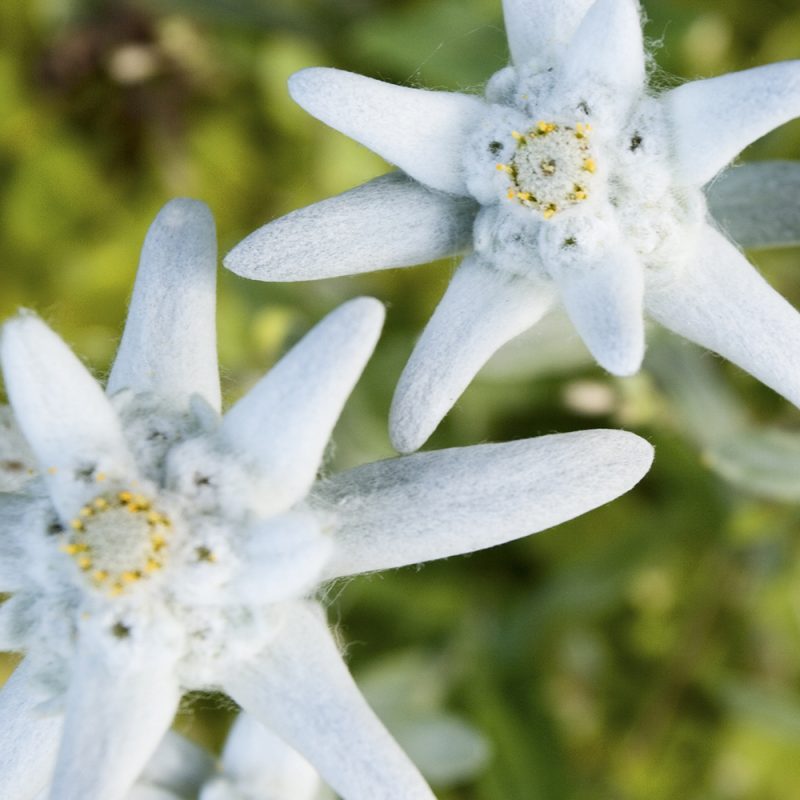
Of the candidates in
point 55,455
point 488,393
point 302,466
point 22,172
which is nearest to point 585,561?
point 488,393

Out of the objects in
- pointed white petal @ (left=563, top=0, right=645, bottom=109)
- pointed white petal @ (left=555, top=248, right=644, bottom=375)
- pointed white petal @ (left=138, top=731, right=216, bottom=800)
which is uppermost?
pointed white petal @ (left=563, top=0, right=645, bottom=109)

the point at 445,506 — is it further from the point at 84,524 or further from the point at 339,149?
the point at 339,149

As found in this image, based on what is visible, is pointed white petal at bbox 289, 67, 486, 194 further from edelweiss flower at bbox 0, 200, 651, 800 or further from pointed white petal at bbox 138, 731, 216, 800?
pointed white petal at bbox 138, 731, 216, 800

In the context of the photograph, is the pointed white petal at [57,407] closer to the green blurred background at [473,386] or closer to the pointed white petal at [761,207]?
the green blurred background at [473,386]

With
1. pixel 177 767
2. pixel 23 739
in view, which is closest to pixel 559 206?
pixel 23 739

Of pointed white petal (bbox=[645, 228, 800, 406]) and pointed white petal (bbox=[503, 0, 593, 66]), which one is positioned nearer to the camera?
pointed white petal (bbox=[645, 228, 800, 406])

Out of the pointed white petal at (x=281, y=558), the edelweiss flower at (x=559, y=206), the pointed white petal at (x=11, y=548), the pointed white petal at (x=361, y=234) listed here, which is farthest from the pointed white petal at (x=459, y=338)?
the pointed white petal at (x=11, y=548)

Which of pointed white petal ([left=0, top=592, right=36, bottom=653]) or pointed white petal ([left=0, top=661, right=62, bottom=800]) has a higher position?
pointed white petal ([left=0, top=592, right=36, bottom=653])

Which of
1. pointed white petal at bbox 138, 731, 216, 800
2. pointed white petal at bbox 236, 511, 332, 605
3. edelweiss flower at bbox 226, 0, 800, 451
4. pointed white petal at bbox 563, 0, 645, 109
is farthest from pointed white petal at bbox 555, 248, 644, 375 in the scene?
pointed white petal at bbox 138, 731, 216, 800

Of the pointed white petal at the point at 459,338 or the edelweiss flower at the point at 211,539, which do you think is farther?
the pointed white petal at the point at 459,338
